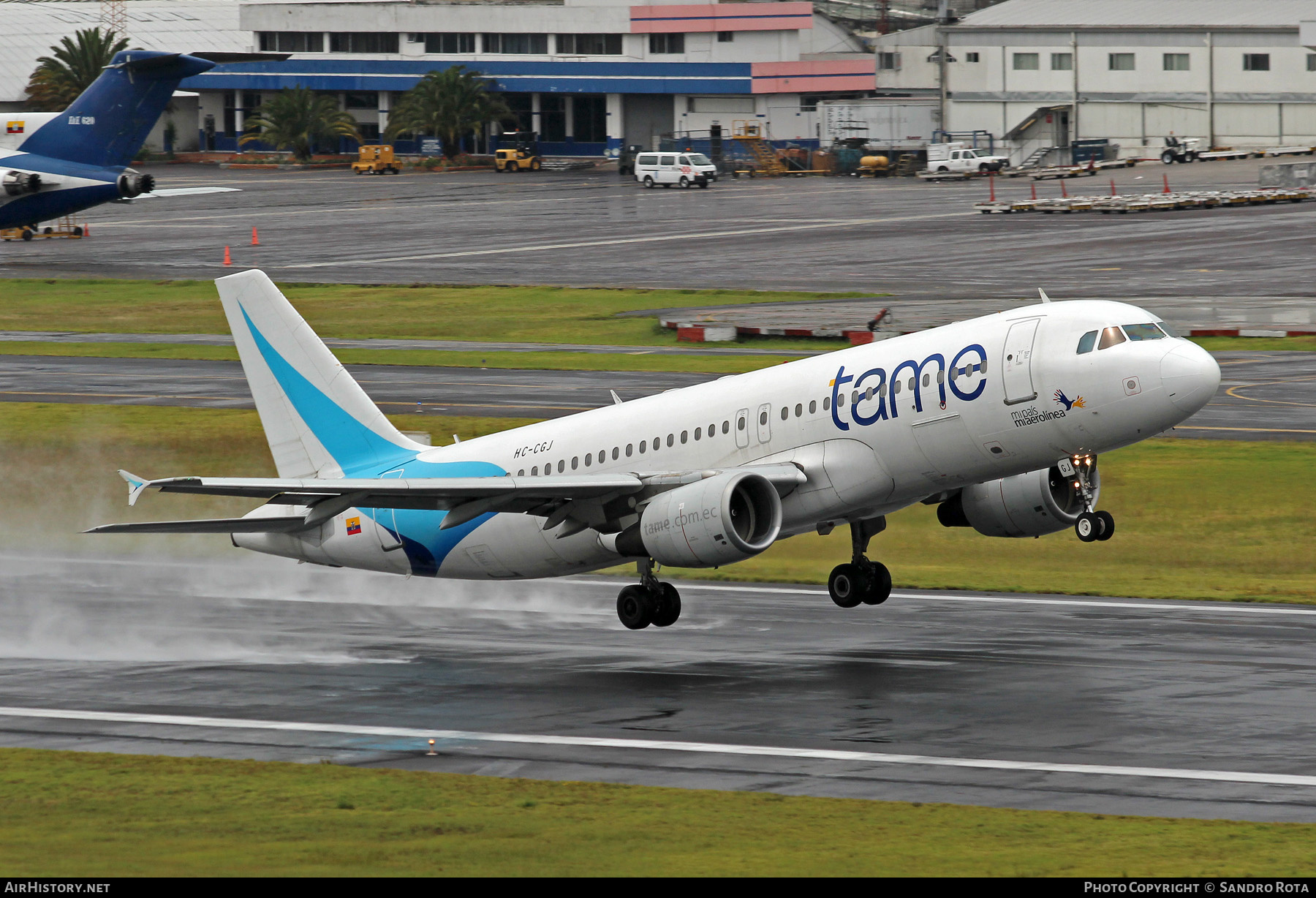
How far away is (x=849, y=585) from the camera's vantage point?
37312 millimetres

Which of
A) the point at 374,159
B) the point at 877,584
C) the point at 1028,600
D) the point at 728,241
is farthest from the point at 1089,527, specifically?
the point at 374,159

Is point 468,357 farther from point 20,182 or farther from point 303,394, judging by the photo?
point 303,394

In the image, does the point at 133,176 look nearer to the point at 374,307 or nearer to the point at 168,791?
the point at 374,307

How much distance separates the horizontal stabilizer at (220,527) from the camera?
34.6m

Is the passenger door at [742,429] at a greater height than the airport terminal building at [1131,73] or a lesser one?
lesser

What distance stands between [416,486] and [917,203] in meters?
118

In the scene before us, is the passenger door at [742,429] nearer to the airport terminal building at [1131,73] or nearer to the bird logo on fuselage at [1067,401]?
the bird logo on fuselage at [1067,401]

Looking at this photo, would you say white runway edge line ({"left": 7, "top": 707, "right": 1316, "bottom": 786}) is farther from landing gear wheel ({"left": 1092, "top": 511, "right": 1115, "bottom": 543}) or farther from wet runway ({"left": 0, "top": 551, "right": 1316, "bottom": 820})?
landing gear wheel ({"left": 1092, "top": 511, "right": 1115, "bottom": 543})

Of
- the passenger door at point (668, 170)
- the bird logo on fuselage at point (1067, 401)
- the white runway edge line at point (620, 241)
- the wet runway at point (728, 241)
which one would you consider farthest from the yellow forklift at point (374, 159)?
the bird logo on fuselage at point (1067, 401)

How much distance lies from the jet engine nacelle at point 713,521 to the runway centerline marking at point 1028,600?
34.3ft

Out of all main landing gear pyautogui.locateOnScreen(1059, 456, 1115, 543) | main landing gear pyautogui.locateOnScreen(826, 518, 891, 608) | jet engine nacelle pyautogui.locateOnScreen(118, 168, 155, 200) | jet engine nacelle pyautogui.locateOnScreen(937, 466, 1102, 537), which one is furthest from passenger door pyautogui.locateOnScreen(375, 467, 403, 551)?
jet engine nacelle pyautogui.locateOnScreen(118, 168, 155, 200)

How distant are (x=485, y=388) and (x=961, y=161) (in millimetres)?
116522

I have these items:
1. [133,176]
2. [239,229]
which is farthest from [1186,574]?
[239,229]

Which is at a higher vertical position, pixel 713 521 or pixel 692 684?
pixel 713 521
